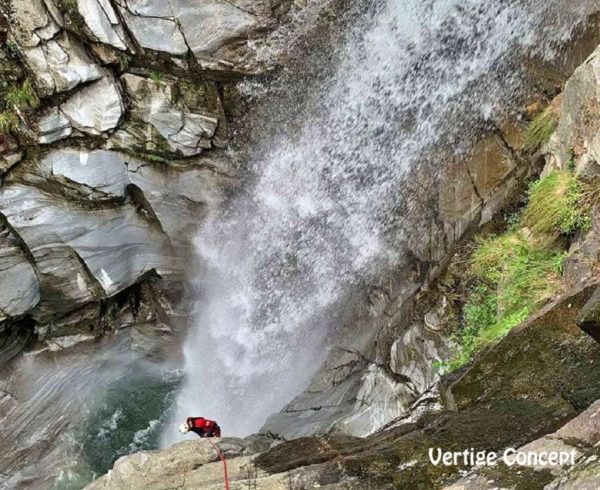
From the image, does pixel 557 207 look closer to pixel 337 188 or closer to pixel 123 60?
pixel 337 188

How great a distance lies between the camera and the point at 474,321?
306 inches

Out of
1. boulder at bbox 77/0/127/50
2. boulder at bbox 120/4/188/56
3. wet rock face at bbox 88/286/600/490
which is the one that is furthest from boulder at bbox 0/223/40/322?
wet rock face at bbox 88/286/600/490

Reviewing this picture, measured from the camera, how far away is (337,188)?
10.3 meters

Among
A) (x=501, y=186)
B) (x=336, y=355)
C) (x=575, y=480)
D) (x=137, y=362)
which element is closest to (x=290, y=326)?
(x=336, y=355)

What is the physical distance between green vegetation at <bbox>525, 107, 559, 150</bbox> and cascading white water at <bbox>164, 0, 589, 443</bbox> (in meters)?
0.77

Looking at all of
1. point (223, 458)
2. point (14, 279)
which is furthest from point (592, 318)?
point (14, 279)

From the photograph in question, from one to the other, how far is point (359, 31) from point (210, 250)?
5587 millimetres

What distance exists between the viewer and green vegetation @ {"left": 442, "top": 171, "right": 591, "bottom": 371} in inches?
254

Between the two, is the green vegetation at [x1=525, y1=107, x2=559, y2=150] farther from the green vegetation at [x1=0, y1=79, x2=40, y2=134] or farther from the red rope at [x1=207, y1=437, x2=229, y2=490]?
the green vegetation at [x1=0, y1=79, x2=40, y2=134]

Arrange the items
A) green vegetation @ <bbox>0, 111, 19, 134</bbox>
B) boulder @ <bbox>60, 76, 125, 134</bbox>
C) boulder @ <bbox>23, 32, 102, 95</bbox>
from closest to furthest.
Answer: boulder @ <bbox>23, 32, 102, 95</bbox> < boulder @ <bbox>60, 76, 125, 134</bbox> < green vegetation @ <bbox>0, 111, 19, 134</bbox>

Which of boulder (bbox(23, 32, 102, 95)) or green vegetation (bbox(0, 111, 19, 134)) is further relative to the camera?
green vegetation (bbox(0, 111, 19, 134))

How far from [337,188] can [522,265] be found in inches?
166

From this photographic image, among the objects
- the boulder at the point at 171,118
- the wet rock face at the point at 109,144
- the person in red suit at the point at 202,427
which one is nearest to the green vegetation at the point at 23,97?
the wet rock face at the point at 109,144

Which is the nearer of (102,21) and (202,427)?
(202,427)
